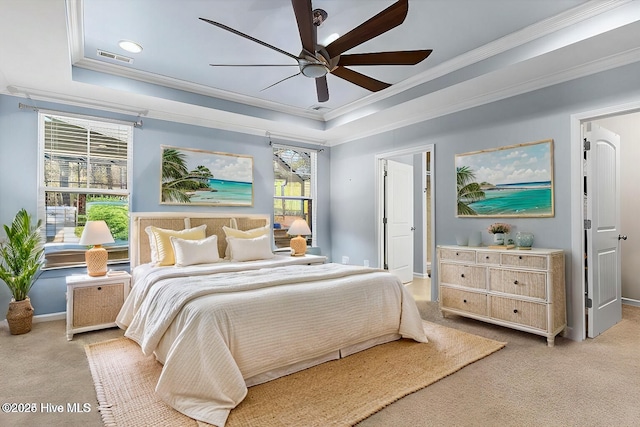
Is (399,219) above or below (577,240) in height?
above

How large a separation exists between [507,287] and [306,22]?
293 cm

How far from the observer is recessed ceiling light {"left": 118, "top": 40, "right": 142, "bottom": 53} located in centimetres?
312

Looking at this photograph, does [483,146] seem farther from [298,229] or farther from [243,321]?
[243,321]

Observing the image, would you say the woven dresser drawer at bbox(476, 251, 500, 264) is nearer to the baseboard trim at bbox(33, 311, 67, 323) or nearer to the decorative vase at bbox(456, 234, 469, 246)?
the decorative vase at bbox(456, 234, 469, 246)

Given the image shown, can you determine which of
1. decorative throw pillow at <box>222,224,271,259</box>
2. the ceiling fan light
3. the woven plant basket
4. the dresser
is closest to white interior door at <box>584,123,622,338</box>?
the dresser

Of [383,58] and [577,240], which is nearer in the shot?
[383,58]

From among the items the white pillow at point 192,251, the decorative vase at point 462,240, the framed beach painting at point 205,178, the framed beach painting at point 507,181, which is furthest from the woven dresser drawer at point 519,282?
the framed beach painting at point 205,178

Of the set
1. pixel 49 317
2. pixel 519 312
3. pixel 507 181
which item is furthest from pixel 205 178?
pixel 519 312

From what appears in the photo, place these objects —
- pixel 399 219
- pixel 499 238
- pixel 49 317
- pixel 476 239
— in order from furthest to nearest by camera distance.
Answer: pixel 399 219 < pixel 476 239 < pixel 49 317 < pixel 499 238

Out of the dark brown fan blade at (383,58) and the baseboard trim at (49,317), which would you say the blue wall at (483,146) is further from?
the baseboard trim at (49,317)

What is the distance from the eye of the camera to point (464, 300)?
369 centimetres

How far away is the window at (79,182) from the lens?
12.5 ft

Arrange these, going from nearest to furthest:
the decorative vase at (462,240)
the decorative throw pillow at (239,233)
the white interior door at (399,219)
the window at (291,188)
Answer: the decorative vase at (462,240) < the decorative throw pillow at (239,233) < the white interior door at (399,219) < the window at (291,188)

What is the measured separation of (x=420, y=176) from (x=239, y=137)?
11.3 ft
